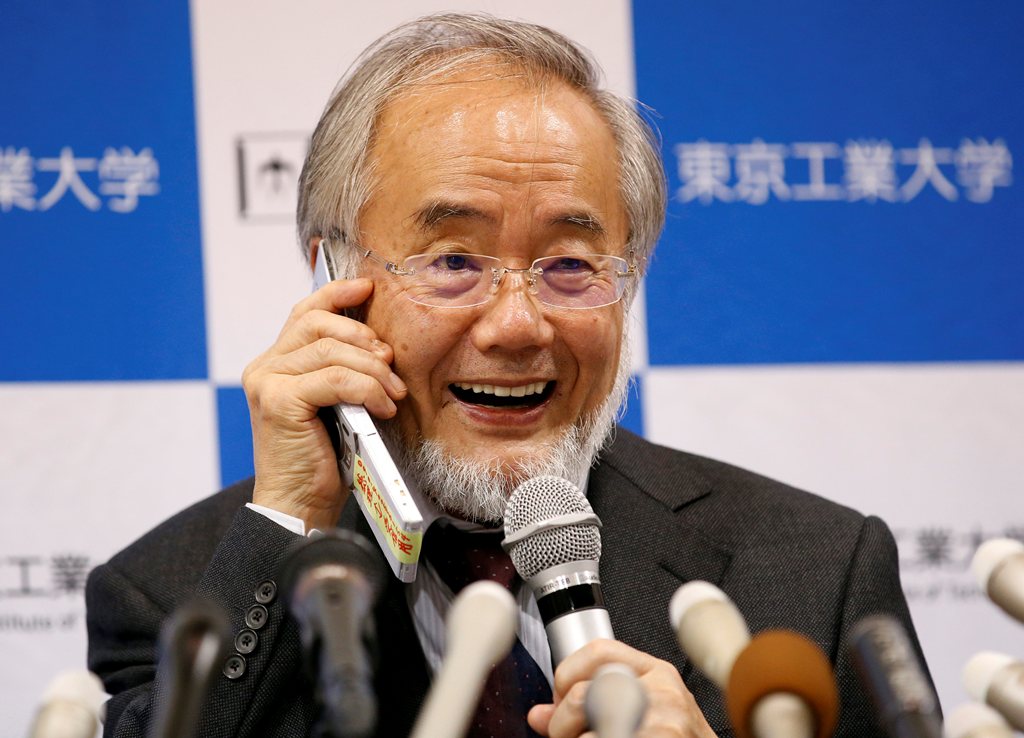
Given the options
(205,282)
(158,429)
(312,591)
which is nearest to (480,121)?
(205,282)

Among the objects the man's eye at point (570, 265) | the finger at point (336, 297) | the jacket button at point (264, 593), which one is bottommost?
the jacket button at point (264, 593)

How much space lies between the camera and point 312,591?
3.21 ft

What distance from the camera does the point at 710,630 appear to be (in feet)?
3.56

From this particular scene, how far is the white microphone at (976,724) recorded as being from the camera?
1.02 m

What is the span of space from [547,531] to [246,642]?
0.60m

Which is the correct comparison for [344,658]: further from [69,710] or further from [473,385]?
[473,385]

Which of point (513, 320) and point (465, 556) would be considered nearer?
point (513, 320)

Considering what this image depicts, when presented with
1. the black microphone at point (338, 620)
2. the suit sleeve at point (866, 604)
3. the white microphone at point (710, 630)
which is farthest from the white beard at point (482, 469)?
the black microphone at point (338, 620)

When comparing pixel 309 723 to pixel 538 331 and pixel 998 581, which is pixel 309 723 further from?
pixel 998 581

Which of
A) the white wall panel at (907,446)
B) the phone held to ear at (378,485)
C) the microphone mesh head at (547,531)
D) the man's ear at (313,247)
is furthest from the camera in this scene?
the white wall panel at (907,446)

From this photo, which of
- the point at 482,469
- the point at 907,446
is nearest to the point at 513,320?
the point at 482,469

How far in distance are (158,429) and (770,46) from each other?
179 cm

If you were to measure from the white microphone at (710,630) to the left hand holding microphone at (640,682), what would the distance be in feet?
0.30

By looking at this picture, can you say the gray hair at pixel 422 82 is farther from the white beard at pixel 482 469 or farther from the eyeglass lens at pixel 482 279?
the white beard at pixel 482 469
